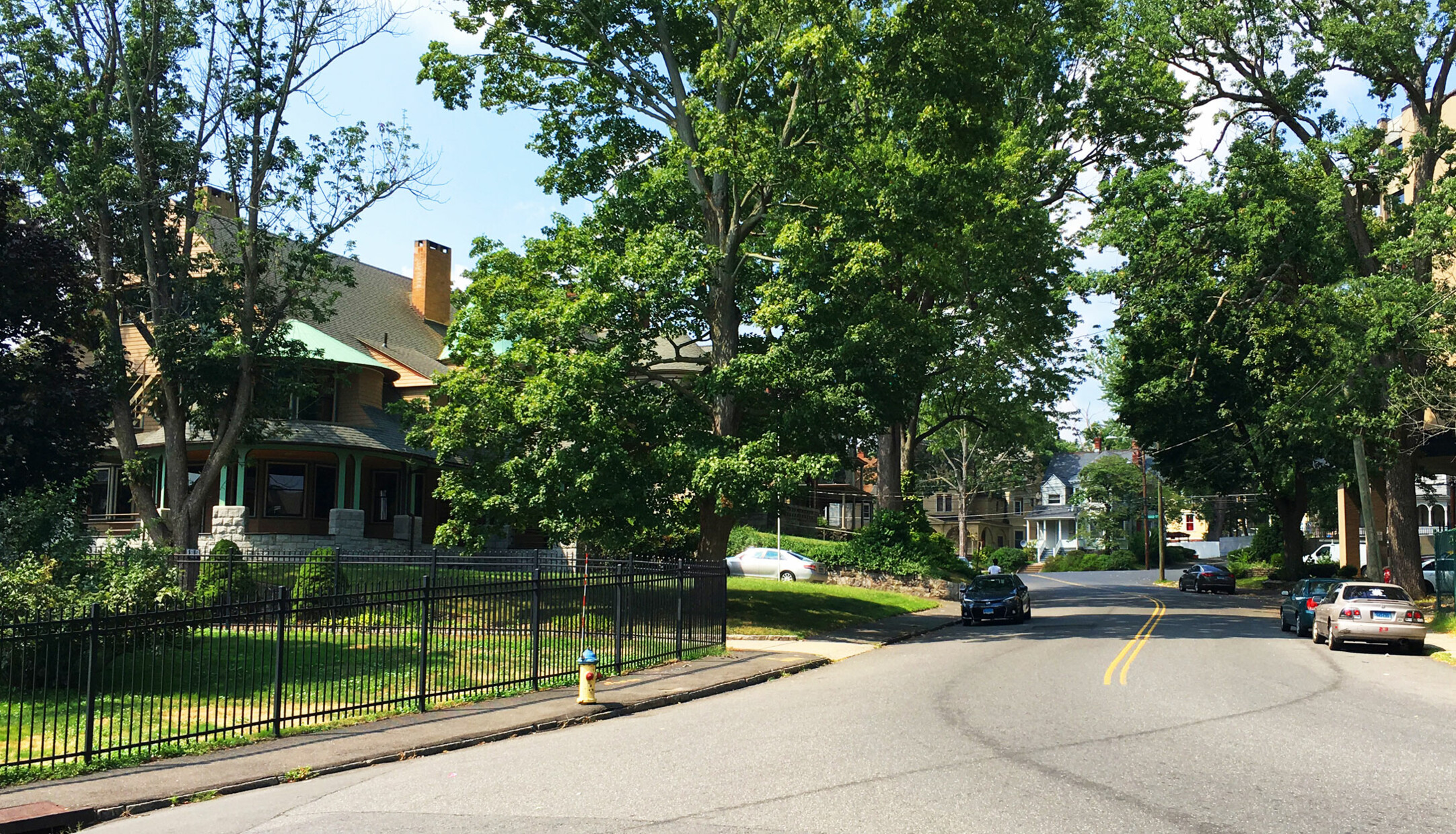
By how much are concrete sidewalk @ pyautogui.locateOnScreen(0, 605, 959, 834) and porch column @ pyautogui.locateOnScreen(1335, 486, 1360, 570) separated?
42.8m

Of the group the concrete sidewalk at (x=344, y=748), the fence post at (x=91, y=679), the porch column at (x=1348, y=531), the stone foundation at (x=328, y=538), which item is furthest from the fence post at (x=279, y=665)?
the porch column at (x=1348, y=531)

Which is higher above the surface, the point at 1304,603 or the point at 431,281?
the point at 431,281

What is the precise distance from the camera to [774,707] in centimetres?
1407

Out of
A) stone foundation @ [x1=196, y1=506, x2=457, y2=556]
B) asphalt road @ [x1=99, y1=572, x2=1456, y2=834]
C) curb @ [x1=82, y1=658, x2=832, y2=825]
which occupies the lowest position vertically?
curb @ [x1=82, y1=658, x2=832, y2=825]

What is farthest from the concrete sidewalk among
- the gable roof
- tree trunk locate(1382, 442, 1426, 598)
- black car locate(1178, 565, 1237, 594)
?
the gable roof

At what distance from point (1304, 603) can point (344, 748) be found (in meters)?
23.5

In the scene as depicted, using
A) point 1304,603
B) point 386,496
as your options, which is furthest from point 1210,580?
point 386,496

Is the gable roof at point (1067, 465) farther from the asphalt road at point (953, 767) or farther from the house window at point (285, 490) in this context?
the asphalt road at point (953, 767)

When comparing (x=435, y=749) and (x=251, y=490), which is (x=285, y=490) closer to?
(x=251, y=490)

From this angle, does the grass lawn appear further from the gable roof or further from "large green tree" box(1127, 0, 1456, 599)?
the gable roof

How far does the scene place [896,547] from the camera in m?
39.1

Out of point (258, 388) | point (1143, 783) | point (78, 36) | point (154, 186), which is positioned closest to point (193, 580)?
point (258, 388)

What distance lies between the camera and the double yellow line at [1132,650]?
1636cm

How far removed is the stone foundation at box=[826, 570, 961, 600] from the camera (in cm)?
3897
